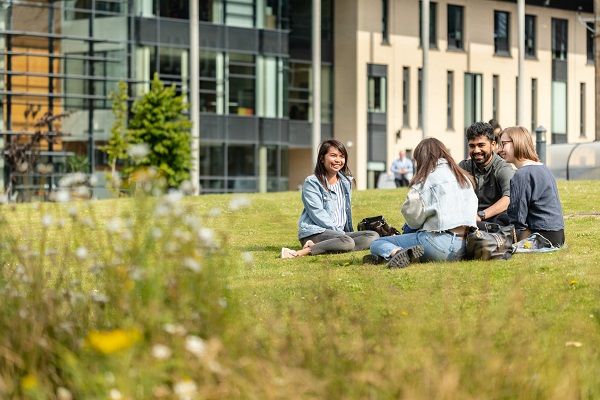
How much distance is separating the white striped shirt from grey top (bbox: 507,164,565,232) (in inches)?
81.2

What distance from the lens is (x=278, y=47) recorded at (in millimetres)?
52938

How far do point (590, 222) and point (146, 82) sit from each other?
31716 mm

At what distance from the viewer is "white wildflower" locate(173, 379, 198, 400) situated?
507 centimetres

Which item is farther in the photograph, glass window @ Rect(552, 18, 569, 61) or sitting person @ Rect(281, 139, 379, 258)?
glass window @ Rect(552, 18, 569, 61)

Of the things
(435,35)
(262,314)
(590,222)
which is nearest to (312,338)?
(262,314)

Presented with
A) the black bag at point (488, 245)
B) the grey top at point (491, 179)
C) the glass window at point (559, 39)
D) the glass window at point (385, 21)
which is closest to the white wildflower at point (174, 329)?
the black bag at point (488, 245)

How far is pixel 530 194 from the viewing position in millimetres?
13180

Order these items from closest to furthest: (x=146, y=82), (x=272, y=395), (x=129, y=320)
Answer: (x=272, y=395) < (x=129, y=320) < (x=146, y=82)

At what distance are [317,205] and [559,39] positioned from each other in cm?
5522

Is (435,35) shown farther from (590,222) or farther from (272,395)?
(272,395)

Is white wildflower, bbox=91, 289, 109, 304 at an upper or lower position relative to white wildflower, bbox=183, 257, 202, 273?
lower

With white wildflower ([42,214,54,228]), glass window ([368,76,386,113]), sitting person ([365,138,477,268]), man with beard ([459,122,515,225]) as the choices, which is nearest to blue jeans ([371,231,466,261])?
sitting person ([365,138,477,268])

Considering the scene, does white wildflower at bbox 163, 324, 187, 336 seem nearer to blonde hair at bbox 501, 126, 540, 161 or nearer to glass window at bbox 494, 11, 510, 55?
blonde hair at bbox 501, 126, 540, 161

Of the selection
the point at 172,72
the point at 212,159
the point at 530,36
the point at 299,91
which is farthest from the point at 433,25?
the point at 172,72
